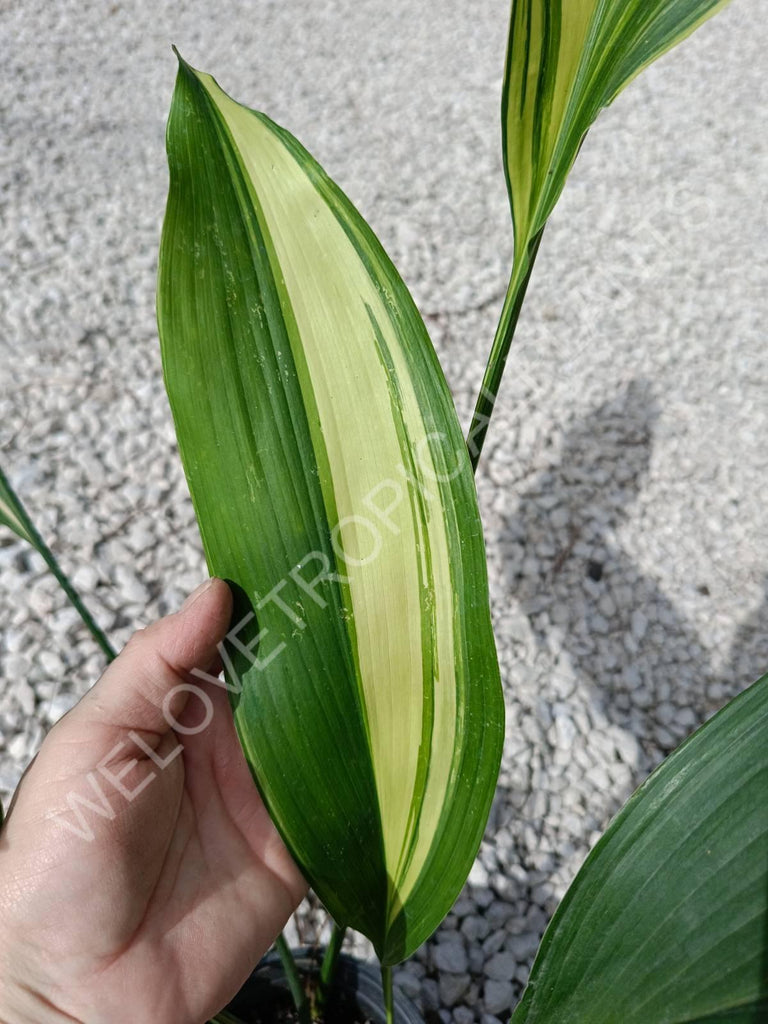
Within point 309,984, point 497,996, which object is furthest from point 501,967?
point 309,984

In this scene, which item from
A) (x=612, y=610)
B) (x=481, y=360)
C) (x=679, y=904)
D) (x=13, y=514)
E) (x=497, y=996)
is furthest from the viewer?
(x=481, y=360)

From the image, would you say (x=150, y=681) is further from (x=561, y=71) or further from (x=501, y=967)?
(x=501, y=967)

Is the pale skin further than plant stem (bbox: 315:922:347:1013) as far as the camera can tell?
No

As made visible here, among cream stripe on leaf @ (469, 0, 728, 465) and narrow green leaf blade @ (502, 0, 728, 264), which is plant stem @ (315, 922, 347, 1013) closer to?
cream stripe on leaf @ (469, 0, 728, 465)

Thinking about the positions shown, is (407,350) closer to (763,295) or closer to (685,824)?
(685,824)

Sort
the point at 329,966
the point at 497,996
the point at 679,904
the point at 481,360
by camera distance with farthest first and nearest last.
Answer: the point at 481,360 < the point at 497,996 < the point at 329,966 < the point at 679,904

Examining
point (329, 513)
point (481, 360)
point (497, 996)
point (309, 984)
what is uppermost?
point (329, 513)

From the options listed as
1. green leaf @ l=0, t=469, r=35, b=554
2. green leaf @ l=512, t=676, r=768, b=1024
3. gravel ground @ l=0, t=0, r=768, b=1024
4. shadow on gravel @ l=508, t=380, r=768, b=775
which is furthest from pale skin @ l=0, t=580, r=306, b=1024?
shadow on gravel @ l=508, t=380, r=768, b=775
